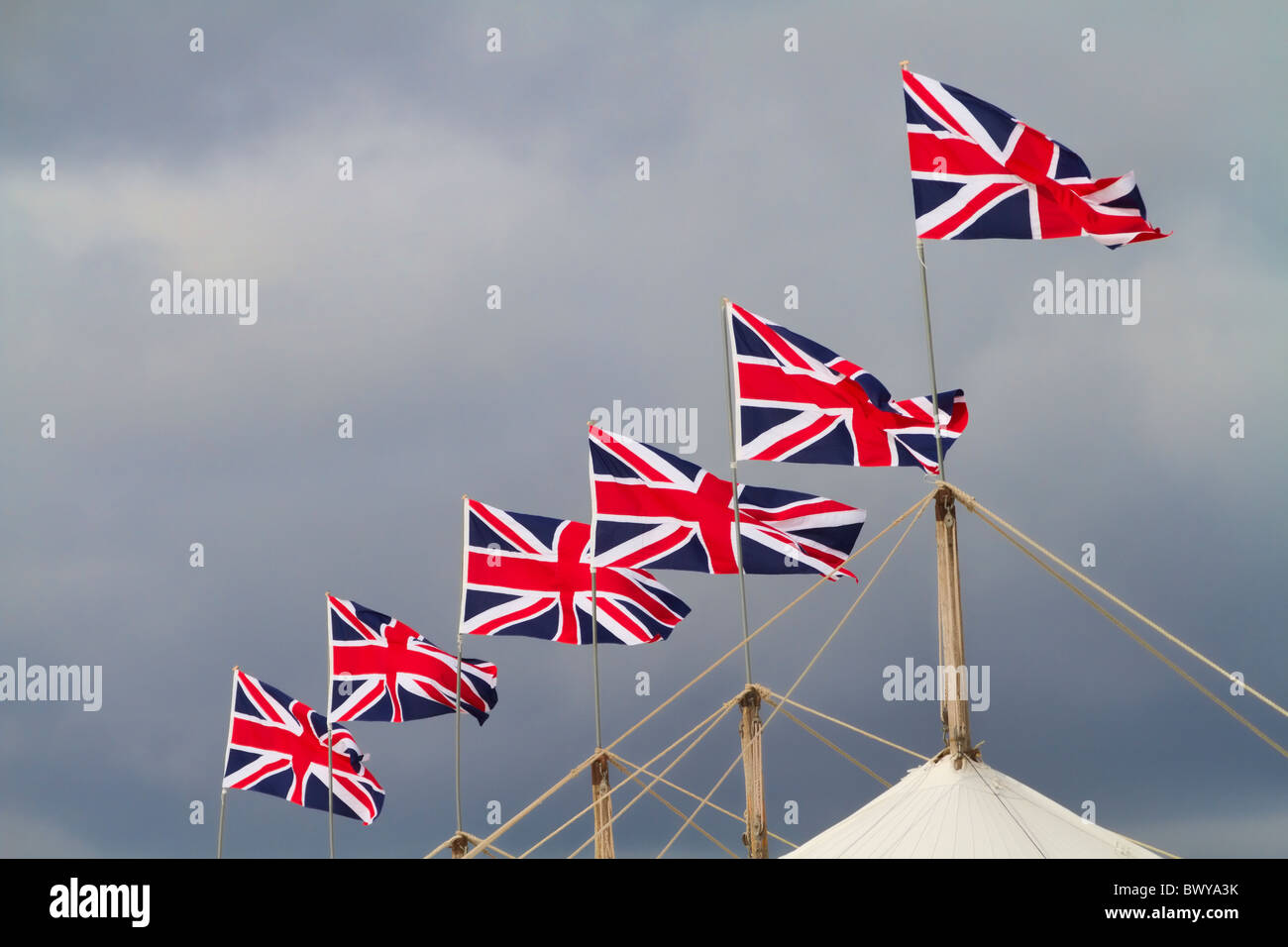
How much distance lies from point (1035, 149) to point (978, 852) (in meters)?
12.6

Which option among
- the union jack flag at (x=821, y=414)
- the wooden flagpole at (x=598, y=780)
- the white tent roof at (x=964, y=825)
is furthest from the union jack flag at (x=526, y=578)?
the white tent roof at (x=964, y=825)

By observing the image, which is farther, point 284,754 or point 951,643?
point 284,754

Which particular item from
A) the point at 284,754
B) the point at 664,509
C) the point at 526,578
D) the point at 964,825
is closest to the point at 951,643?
the point at 964,825

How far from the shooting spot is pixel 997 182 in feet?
92.6

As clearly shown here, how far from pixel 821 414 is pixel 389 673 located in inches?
659

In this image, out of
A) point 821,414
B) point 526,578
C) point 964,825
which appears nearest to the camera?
point 964,825

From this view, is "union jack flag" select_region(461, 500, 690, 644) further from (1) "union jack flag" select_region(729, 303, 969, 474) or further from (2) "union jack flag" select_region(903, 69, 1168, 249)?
(2) "union jack flag" select_region(903, 69, 1168, 249)

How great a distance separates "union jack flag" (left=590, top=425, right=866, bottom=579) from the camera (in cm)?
3284

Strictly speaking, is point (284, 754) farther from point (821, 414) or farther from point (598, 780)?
point (821, 414)

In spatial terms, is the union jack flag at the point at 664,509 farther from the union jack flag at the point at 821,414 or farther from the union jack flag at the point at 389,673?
the union jack flag at the point at 389,673
